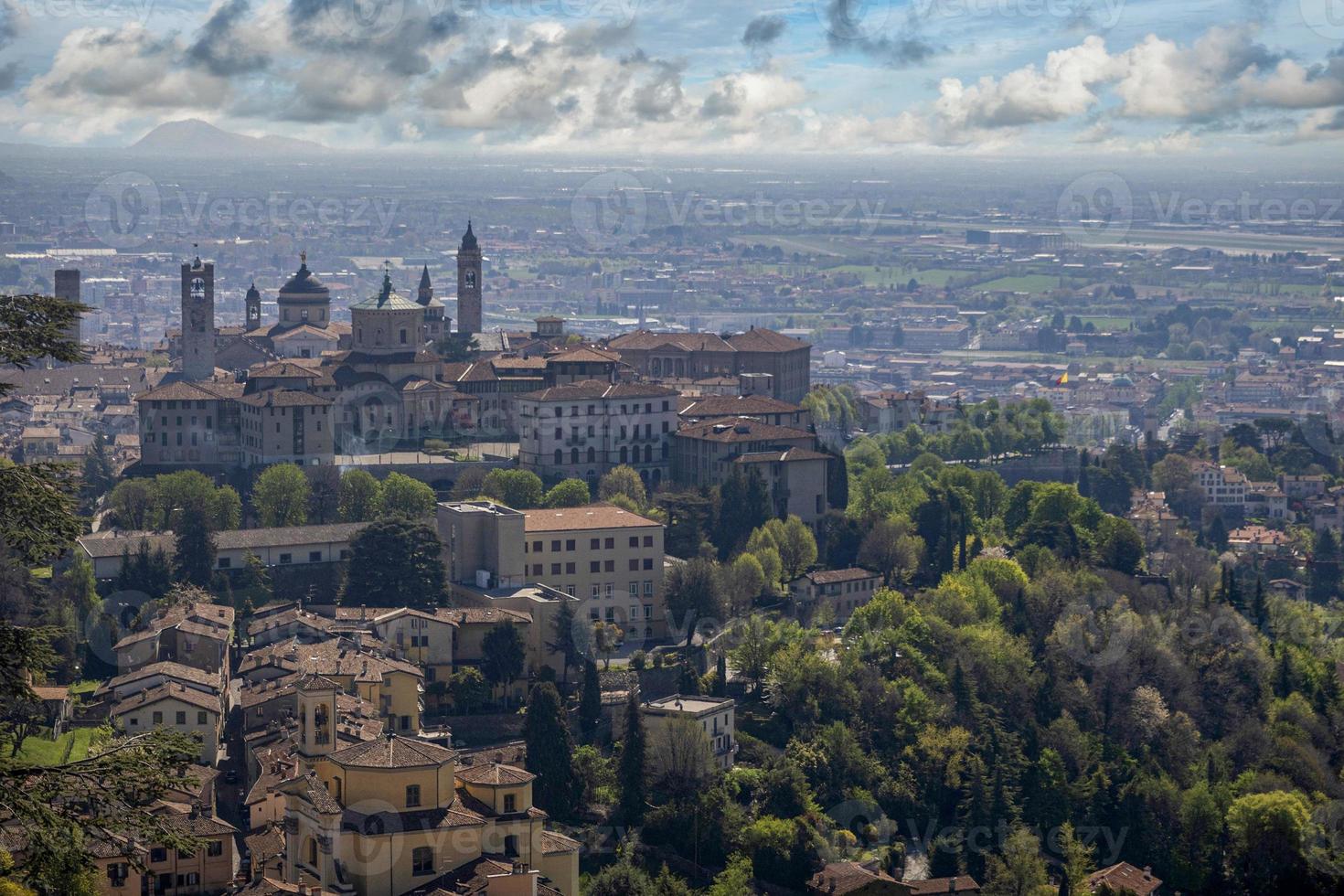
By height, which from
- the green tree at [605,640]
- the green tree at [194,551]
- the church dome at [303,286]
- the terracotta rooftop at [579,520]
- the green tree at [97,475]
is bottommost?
the green tree at [605,640]

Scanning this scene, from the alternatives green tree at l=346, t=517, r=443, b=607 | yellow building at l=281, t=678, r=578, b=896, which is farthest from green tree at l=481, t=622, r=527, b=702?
yellow building at l=281, t=678, r=578, b=896

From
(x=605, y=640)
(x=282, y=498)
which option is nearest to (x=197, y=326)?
(x=282, y=498)

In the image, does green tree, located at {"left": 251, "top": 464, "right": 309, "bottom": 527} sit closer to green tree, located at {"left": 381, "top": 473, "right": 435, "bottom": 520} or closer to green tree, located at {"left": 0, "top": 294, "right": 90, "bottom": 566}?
green tree, located at {"left": 381, "top": 473, "right": 435, "bottom": 520}

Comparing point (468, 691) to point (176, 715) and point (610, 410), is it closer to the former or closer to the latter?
point (176, 715)

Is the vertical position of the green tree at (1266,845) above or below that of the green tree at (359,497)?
below

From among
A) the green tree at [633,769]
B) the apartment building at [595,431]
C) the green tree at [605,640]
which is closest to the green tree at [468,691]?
the green tree at [605,640]

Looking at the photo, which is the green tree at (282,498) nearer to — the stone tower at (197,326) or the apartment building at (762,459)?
the apartment building at (762,459)
